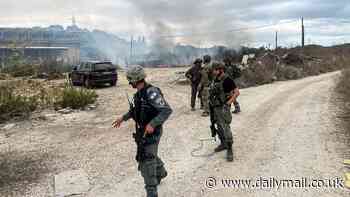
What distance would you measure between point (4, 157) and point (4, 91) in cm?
512

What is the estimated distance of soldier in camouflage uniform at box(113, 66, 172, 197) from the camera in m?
4.22

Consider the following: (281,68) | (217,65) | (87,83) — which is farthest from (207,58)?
(281,68)

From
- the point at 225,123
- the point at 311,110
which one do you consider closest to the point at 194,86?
the point at 311,110

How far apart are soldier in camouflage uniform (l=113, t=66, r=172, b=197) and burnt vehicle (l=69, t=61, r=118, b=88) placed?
15.9 metres

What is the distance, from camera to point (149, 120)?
4.32m

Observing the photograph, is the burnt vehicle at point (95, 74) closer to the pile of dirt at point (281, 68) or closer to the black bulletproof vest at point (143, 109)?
the pile of dirt at point (281, 68)

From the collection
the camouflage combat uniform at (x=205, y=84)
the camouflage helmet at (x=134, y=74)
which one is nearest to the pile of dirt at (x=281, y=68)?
the camouflage combat uniform at (x=205, y=84)

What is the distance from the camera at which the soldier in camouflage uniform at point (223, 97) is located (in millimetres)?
6160

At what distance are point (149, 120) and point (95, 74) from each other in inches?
635

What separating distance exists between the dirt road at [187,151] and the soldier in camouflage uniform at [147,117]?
0.80 metres

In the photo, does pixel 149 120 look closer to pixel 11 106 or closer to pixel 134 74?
pixel 134 74

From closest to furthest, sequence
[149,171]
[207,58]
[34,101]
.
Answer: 1. [149,171]
2. [207,58]
3. [34,101]

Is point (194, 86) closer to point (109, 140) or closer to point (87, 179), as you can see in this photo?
point (109, 140)

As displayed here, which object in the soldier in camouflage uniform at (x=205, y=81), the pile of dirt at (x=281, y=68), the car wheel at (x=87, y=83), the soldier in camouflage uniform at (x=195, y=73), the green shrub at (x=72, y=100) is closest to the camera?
the soldier in camouflage uniform at (x=205, y=81)
